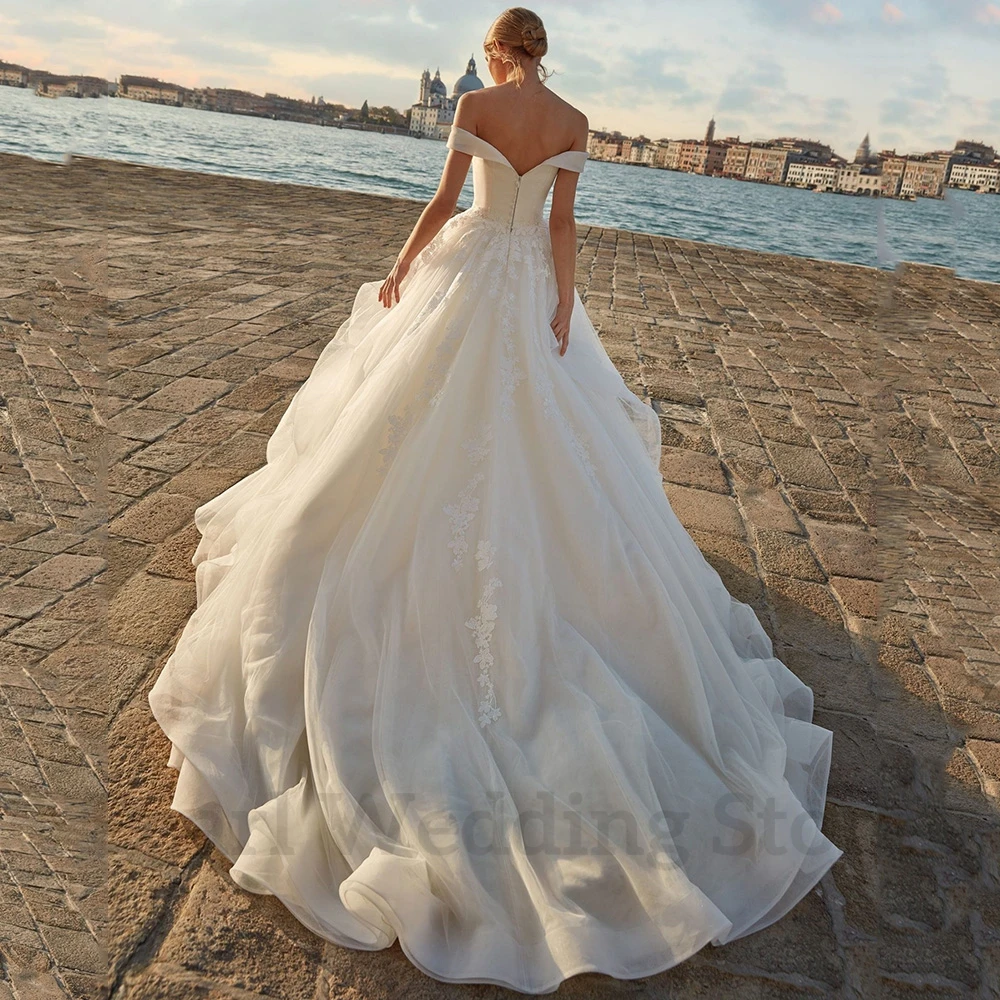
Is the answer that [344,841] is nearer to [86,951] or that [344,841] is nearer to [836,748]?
[86,951]

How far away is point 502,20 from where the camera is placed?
2.76 m

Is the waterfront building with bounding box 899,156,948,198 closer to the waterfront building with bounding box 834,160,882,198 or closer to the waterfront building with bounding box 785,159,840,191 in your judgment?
the waterfront building with bounding box 834,160,882,198

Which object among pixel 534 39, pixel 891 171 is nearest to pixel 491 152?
pixel 534 39

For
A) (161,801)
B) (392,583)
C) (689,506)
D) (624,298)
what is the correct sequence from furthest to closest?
(624,298), (689,506), (392,583), (161,801)

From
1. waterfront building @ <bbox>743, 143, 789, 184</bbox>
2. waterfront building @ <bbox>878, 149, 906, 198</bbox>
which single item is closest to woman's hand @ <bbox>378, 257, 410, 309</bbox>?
waterfront building @ <bbox>743, 143, 789, 184</bbox>

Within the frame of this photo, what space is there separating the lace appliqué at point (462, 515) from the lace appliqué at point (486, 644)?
8cm

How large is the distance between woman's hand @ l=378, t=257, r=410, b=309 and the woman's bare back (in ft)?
1.75

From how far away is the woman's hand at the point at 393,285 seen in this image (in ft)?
10.1

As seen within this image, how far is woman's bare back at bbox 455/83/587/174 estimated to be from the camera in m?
2.73

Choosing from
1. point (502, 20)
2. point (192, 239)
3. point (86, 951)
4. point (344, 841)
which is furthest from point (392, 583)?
point (192, 239)

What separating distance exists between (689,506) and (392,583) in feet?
7.68

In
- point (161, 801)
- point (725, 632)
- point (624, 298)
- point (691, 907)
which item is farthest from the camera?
point (624, 298)

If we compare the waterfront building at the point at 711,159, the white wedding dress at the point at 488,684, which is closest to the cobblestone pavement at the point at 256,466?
the white wedding dress at the point at 488,684

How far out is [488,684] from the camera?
7.88 feet
